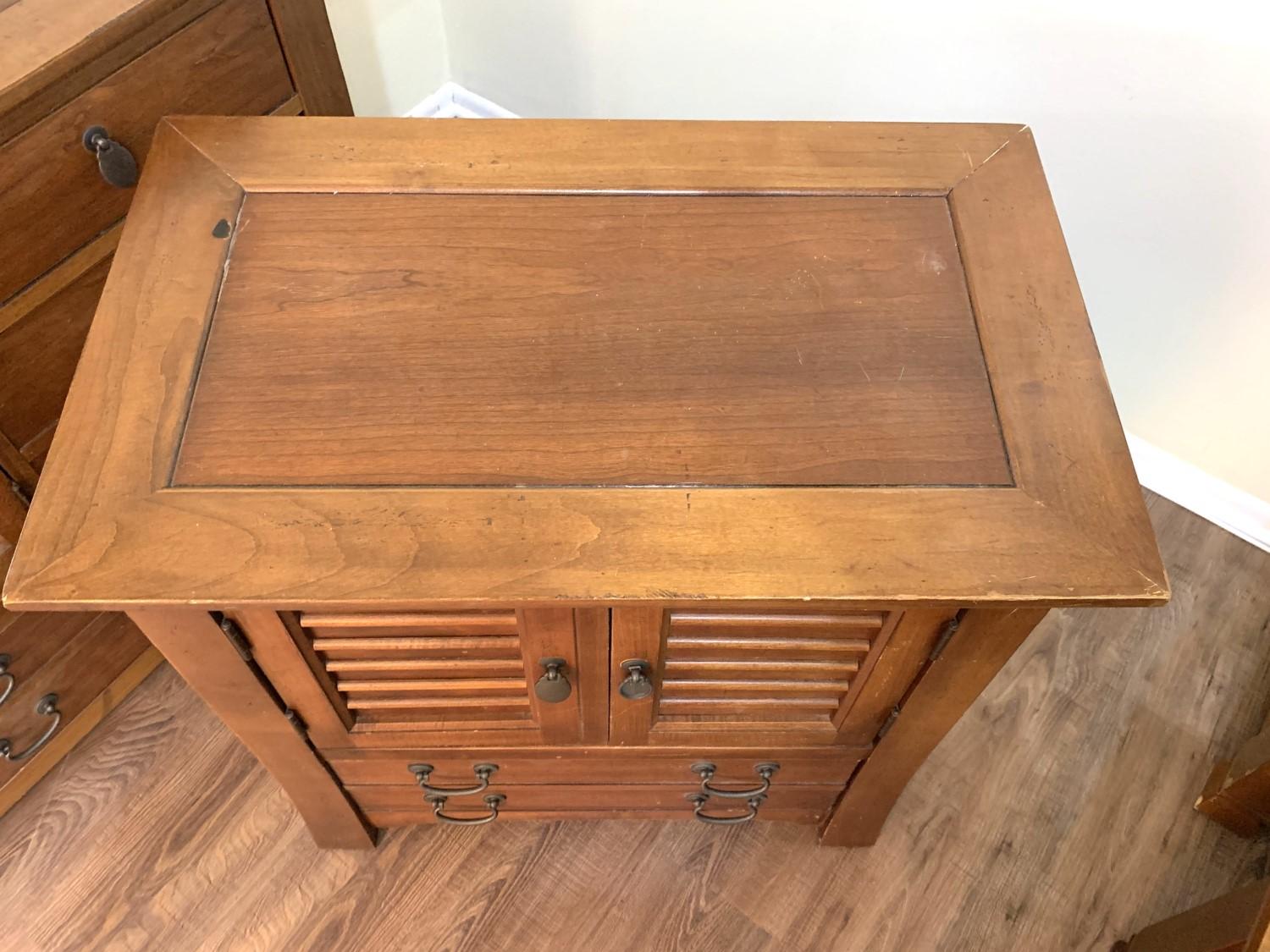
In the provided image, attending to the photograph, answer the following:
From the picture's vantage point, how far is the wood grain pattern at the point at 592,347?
26.5 inches

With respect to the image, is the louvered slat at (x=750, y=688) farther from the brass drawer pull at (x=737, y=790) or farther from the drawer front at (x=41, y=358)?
the drawer front at (x=41, y=358)

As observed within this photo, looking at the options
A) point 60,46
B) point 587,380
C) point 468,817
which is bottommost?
point 468,817

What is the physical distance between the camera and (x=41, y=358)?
880mm

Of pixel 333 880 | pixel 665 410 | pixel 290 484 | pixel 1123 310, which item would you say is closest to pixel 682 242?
pixel 665 410

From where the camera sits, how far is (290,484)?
66cm

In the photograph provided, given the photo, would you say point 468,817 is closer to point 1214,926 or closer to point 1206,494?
point 1214,926

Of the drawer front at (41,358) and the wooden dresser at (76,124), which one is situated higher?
the wooden dresser at (76,124)

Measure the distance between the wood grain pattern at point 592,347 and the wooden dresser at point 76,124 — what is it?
6.0 inches

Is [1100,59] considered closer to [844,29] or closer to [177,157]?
[844,29]

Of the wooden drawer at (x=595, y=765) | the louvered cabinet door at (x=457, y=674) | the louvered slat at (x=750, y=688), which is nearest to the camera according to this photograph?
the louvered cabinet door at (x=457, y=674)

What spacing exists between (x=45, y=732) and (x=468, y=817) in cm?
53

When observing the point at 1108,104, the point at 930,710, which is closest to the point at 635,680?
the point at 930,710

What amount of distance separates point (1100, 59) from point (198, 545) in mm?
1068

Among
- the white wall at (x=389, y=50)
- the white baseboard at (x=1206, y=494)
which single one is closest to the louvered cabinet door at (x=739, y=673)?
the white baseboard at (x=1206, y=494)
